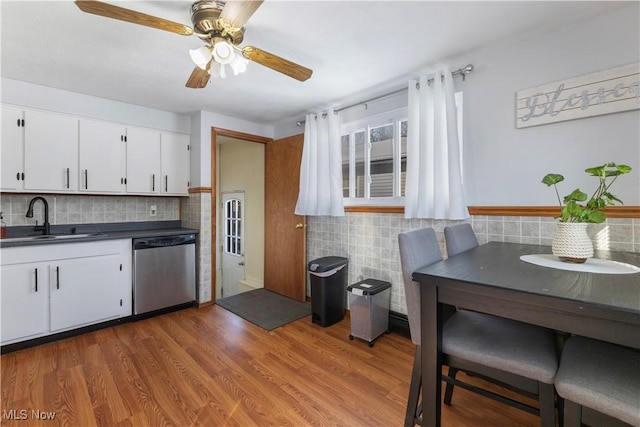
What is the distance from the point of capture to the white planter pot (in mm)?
1250

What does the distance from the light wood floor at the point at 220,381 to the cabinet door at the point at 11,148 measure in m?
1.41

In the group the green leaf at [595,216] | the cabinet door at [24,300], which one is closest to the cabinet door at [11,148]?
the cabinet door at [24,300]

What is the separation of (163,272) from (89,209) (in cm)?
103

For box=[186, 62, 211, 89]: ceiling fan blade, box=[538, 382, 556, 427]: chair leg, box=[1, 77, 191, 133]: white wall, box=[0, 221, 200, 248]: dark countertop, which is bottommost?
box=[538, 382, 556, 427]: chair leg

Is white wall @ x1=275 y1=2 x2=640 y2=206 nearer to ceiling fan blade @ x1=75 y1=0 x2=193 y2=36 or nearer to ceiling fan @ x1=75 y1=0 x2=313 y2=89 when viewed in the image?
ceiling fan @ x1=75 y1=0 x2=313 y2=89

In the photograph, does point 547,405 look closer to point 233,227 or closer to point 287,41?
point 287,41

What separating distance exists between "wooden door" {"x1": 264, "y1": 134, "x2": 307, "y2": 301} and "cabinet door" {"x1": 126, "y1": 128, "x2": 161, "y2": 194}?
1.30 metres

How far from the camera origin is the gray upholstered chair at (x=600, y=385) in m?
0.85

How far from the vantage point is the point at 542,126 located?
1.86 m

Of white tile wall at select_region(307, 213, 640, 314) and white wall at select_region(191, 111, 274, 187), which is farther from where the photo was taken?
white wall at select_region(191, 111, 274, 187)

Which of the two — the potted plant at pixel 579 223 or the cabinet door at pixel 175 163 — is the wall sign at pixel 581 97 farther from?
the cabinet door at pixel 175 163

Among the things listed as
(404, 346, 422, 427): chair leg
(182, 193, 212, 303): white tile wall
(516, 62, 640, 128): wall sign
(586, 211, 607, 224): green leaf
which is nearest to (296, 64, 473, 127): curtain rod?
(516, 62, 640, 128): wall sign

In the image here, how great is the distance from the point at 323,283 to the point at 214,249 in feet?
4.81

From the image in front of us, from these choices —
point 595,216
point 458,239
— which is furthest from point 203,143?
point 595,216
